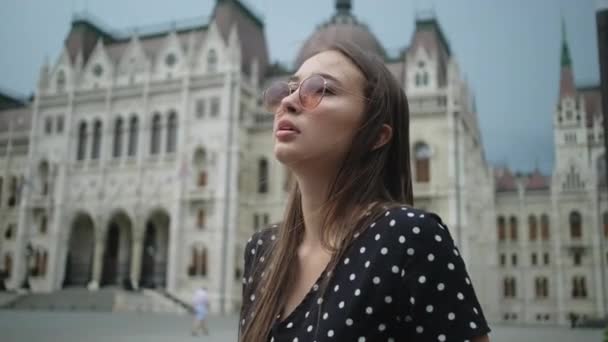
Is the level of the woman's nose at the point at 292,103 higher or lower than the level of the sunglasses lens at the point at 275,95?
lower

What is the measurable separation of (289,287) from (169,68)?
35.9 m

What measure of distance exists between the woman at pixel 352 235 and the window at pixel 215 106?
32.7 meters

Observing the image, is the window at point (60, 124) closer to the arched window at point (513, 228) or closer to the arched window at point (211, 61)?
the arched window at point (211, 61)

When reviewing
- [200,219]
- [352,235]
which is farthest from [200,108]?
[352,235]

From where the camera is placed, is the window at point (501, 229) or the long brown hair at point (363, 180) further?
the window at point (501, 229)

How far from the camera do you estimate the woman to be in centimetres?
129

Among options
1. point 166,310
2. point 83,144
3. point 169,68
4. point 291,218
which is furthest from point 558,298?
point 291,218

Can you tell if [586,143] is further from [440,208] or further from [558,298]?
[440,208]

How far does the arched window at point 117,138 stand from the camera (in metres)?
36.1

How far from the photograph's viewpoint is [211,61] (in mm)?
35312

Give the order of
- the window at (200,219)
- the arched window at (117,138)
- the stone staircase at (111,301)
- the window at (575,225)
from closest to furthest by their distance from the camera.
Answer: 1. the stone staircase at (111,301)
2. the window at (200,219)
3. the arched window at (117,138)
4. the window at (575,225)

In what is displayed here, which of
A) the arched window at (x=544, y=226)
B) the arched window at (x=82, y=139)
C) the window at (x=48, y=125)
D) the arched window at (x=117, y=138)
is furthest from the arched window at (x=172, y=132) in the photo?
the arched window at (x=544, y=226)

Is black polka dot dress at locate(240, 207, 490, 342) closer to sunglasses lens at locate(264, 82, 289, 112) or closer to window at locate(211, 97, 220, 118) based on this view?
sunglasses lens at locate(264, 82, 289, 112)

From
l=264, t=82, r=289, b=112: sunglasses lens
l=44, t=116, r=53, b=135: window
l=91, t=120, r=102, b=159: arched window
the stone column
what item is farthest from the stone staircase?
l=264, t=82, r=289, b=112: sunglasses lens
